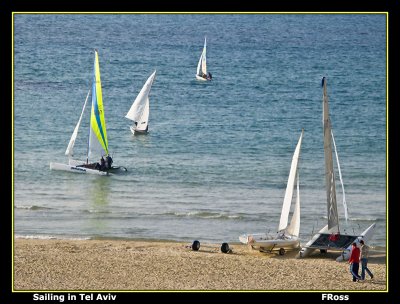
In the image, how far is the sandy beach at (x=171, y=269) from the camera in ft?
95.1

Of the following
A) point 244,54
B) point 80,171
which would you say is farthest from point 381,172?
point 244,54

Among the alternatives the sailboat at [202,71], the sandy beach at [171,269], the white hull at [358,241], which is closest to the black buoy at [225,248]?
the sandy beach at [171,269]

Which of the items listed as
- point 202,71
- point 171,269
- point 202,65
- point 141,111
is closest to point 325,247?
point 171,269

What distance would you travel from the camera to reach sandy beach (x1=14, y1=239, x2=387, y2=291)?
29.0 meters

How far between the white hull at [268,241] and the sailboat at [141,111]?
19438 mm

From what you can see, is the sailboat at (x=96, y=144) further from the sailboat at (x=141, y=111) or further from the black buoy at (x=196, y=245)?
the black buoy at (x=196, y=245)

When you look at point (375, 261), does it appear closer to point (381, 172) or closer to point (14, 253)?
point (14, 253)

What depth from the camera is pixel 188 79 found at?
64.9 m

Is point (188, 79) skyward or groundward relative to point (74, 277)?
skyward

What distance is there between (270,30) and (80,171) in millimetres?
30604

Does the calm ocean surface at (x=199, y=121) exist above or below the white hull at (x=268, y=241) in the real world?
above

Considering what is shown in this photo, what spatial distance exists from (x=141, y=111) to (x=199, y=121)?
4.89 metres

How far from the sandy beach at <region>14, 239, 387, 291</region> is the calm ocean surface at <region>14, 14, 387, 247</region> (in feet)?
8.62

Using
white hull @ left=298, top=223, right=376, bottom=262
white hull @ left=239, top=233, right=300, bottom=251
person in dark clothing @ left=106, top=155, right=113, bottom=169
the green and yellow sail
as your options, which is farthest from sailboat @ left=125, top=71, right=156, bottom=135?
white hull @ left=298, top=223, right=376, bottom=262
